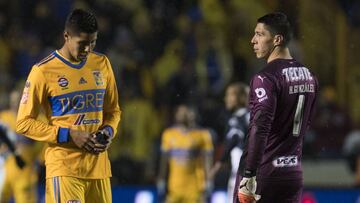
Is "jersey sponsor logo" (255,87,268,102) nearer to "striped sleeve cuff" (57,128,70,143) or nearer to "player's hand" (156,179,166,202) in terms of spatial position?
"striped sleeve cuff" (57,128,70,143)

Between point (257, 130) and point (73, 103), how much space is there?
1.36m

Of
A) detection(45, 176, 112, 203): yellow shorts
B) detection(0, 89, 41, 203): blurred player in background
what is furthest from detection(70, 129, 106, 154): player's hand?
detection(0, 89, 41, 203): blurred player in background

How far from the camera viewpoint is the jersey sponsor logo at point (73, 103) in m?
6.32

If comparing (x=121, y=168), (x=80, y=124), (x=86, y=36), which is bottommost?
(x=121, y=168)

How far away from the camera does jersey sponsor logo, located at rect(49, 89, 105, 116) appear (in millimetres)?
6324

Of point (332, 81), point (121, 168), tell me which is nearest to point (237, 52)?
point (332, 81)

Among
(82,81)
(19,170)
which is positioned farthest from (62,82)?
(19,170)

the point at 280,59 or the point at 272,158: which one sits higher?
the point at 280,59

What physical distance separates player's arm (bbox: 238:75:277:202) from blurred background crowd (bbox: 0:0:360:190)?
6903 millimetres

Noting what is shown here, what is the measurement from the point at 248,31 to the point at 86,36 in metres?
6.91

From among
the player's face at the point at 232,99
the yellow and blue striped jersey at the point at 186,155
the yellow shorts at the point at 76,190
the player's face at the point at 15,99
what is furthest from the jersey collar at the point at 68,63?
the yellow and blue striped jersey at the point at 186,155

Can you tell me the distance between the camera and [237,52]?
43.6 ft

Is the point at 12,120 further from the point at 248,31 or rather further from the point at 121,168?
the point at 248,31

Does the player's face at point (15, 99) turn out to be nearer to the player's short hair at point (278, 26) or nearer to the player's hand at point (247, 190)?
the player's short hair at point (278, 26)
